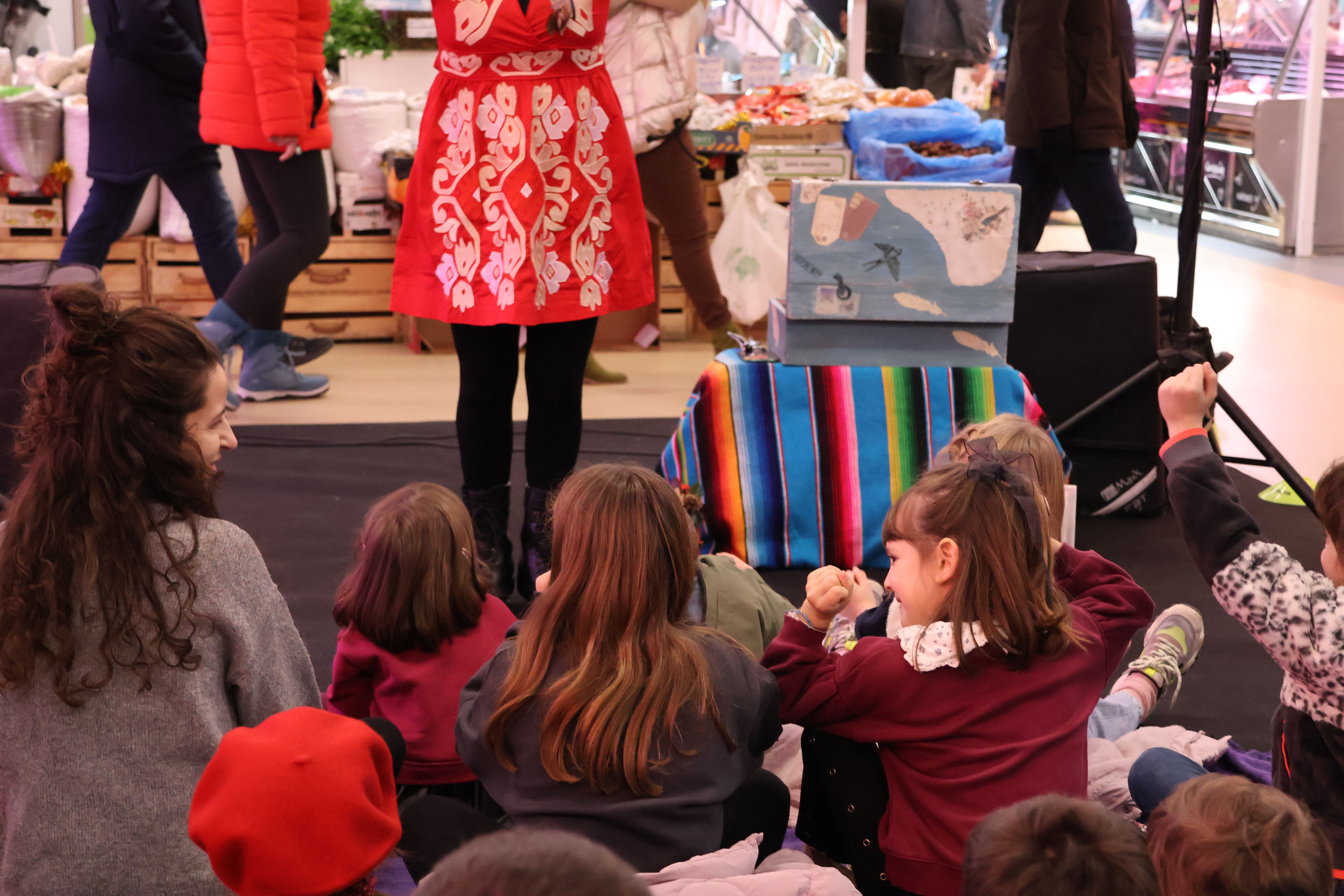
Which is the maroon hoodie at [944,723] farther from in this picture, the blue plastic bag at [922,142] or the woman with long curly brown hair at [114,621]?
the blue plastic bag at [922,142]

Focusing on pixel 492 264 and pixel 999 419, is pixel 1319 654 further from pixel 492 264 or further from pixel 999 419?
pixel 492 264

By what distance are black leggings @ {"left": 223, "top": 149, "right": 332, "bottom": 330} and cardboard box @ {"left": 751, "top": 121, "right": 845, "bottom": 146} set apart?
6.71ft

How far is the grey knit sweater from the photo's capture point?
1376 mm

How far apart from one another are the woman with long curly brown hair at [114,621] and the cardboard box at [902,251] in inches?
66.1

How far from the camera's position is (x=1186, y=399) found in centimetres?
164

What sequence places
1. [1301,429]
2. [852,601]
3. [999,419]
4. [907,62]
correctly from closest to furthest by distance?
[852,601] < [999,419] < [1301,429] < [907,62]

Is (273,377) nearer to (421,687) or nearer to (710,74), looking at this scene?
(421,687)

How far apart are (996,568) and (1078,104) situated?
268cm

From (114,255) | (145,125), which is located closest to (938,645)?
(145,125)

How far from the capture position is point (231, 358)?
4.31m

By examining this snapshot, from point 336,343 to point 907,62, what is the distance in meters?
4.45

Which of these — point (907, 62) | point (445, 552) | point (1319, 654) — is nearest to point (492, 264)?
point (445, 552)

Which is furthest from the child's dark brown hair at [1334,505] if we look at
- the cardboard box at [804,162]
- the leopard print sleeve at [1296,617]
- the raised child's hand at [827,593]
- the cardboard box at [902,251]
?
the cardboard box at [804,162]

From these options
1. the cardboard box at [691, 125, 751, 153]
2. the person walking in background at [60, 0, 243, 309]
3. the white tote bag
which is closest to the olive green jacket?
the person walking in background at [60, 0, 243, 309]
